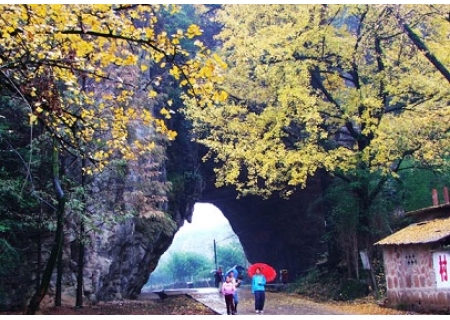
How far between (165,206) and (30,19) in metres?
16.3

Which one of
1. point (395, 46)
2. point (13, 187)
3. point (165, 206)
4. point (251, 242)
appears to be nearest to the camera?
point (13, 187)

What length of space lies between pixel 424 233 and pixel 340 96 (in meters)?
6.34

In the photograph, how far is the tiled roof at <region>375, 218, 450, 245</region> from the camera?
469 inches

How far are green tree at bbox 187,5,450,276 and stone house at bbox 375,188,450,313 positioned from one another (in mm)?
1965

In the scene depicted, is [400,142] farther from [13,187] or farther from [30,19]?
[30,19]

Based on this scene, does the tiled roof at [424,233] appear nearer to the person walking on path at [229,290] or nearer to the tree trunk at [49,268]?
the person walking on path at [229,290]

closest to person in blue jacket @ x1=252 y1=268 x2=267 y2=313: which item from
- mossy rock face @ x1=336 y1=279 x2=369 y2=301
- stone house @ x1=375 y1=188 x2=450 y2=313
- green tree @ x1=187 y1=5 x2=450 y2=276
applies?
stone house @ x1=375 y1=188 x2=450 y2=313

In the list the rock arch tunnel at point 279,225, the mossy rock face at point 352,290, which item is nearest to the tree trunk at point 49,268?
the mossy rock face at point 352,290

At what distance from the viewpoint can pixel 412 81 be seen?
49.9ft

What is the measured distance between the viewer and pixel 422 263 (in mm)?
12555

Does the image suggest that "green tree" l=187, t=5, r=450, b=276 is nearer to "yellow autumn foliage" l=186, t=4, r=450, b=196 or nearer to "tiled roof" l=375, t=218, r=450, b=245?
"yellow autumn foliage" l=186, t=4, r=450, b=196

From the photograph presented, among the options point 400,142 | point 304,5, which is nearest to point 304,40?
point 304,5

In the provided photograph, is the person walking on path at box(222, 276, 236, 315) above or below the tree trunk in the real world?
below

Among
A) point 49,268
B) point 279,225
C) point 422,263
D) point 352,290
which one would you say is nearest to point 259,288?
point 422,263
